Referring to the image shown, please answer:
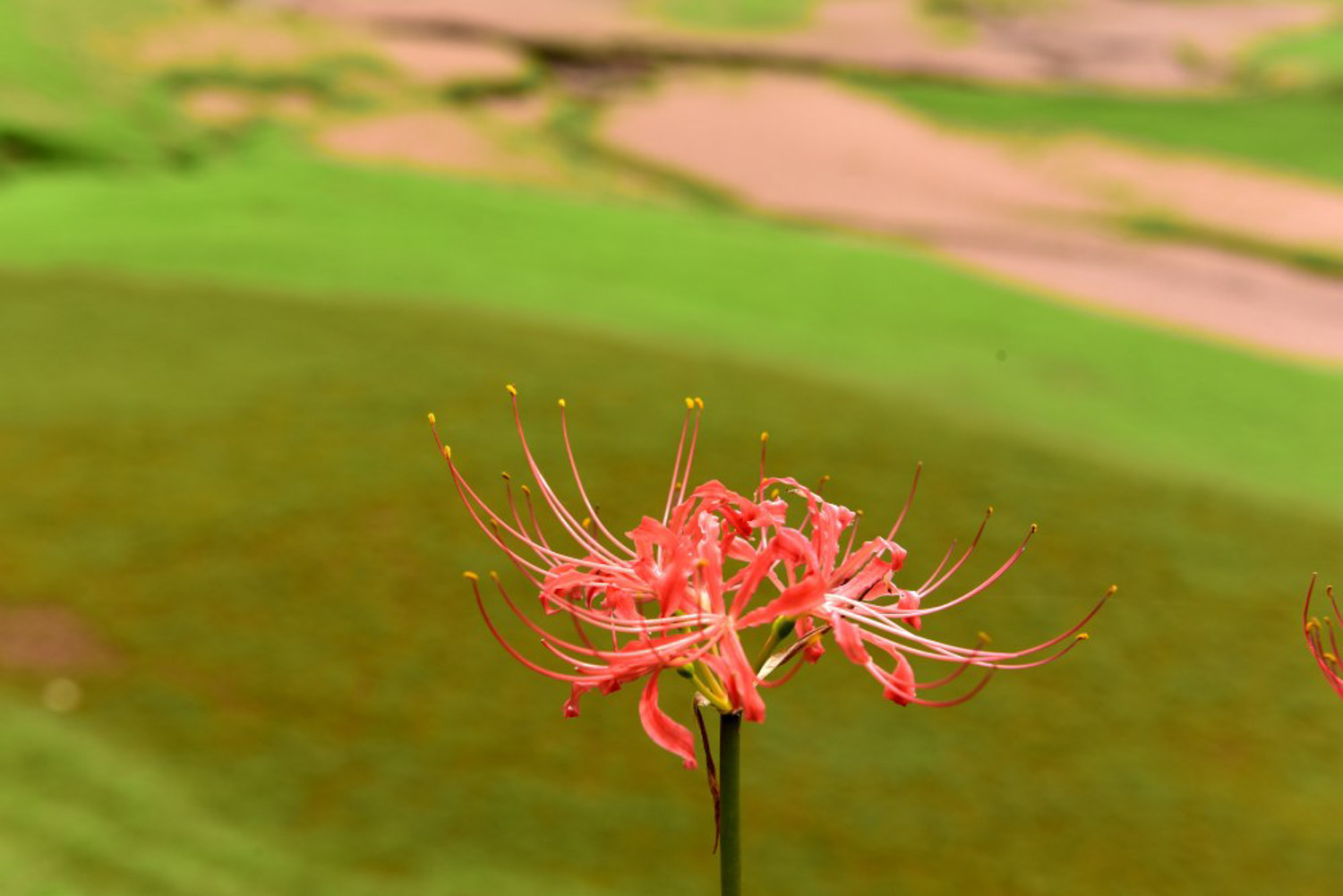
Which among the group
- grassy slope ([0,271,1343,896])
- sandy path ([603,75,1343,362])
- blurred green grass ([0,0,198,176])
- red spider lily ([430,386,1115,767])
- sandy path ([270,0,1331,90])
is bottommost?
sandy path ([603,75,1343,362])

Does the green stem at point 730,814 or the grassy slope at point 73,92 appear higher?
the green stem at point 730,814

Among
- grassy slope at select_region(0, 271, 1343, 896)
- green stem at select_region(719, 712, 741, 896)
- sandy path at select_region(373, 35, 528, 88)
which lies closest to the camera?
green stem at select_region(719, 712, 741, 896)

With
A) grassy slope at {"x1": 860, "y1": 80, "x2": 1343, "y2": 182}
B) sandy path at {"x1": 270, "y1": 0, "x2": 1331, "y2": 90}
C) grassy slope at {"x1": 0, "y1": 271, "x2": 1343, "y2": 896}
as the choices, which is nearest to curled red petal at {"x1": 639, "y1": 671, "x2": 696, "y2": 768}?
grassy slope at {"x1": 0, "y1": 271, "x2": 1343, "y2": 896}

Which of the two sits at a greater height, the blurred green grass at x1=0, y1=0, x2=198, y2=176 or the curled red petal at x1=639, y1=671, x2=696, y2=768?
Answer: the curled red petal at x1=639, y1=671, x2=696, y2=768

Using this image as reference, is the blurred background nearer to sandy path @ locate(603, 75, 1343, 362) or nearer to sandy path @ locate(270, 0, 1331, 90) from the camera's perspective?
sandy path @ locate(603, 75, 1343, 362)

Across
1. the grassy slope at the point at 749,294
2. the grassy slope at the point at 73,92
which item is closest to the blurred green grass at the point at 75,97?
the grassy slope at the point at 73,92

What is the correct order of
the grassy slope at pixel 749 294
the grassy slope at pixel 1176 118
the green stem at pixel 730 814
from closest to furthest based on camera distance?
the green stem at pixel 730 814
the grassy slope at pixel 749 294
the grassy slope at pixel 1176 118

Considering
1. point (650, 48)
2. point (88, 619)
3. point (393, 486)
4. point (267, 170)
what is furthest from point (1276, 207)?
point (88, 619)

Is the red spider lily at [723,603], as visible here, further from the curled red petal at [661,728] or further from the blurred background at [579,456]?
the blurred background at [579,456]
